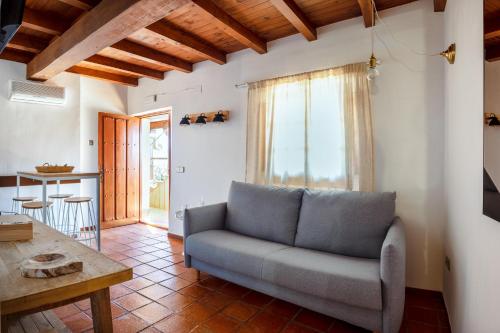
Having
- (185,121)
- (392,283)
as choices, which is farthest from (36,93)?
(392,283)

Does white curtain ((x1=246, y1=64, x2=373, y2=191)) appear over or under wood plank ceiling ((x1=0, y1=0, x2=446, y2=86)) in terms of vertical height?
under

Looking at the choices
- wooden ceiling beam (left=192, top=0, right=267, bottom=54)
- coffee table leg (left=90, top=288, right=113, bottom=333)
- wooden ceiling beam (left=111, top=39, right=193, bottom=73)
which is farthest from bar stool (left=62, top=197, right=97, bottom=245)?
coffee table leg (left=90, top=288, right=113, bottom=333)

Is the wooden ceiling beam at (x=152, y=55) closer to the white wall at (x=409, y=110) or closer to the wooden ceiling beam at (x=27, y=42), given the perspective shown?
the wooden ceiling beam at (x=27, y=42)

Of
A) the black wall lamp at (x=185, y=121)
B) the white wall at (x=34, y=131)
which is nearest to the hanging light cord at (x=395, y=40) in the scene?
the black wall lamp at (x=185, y=121)

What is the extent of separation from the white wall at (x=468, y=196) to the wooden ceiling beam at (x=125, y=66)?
156 inches

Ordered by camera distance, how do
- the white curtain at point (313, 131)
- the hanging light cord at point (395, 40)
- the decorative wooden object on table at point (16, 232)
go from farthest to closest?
the white curtain at point (313, 131) < the hanging light cord at point (395, 40) < the decorative wooden object on table at point (16, 232)

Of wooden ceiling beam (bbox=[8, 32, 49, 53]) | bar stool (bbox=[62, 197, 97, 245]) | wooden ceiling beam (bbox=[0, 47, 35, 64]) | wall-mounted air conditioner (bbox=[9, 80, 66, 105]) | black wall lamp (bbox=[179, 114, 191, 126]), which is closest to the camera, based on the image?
wooden ceiling beam (bbox=[8, 32, 49, 53])

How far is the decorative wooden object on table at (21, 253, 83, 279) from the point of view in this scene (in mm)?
1101

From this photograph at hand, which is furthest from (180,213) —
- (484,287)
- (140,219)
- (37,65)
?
(484,287)

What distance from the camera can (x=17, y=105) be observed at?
4137 millimetres

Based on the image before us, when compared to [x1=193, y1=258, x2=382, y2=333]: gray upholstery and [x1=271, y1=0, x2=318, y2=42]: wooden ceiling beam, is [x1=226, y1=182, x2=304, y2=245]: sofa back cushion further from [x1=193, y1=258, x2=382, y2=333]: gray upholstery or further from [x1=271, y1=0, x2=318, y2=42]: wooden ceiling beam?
[x1=271, y1=0, x2=318, y2=42]: wooden ceiling beam

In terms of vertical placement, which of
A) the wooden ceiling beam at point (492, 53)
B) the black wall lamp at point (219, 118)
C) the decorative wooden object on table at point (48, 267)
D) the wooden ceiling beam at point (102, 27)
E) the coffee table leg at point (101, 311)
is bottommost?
the coffee table leg at point (101, 311)

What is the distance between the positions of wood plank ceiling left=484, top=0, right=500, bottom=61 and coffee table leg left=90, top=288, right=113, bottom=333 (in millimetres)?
1908

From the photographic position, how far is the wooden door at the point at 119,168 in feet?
16.6
